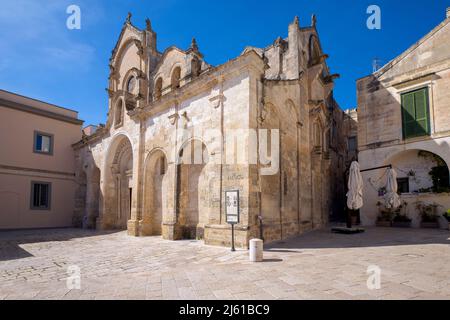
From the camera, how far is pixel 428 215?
13875 mm

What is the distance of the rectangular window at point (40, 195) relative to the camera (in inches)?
745

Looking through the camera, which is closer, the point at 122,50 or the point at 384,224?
the point at 384,224

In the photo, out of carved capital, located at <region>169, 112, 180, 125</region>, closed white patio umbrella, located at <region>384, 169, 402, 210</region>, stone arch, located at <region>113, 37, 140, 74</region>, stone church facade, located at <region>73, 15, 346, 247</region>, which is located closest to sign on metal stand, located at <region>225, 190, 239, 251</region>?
stone church facade, located at <region>73, 15, 346, 247</region>

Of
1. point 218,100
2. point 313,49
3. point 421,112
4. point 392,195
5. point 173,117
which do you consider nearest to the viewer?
point 218,100

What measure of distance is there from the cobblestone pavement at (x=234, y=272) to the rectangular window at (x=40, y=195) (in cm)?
1173

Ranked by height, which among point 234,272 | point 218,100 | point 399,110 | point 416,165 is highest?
point 399,110

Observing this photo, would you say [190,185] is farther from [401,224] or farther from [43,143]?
[43,143]

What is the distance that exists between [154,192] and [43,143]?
11.8m

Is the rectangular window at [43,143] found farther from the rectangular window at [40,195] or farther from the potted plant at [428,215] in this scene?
the potted plant at [428,215]

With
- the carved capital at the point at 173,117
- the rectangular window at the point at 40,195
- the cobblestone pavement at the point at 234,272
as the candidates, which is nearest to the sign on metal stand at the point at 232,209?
the cobblestone pavement at the point at 234,272

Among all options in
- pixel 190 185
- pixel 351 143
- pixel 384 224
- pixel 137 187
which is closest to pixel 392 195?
pixel 384 224

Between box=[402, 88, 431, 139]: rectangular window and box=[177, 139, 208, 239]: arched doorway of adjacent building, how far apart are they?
11489 millimetres

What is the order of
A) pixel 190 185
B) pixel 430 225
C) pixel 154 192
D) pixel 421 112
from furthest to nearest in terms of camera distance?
1. pixel 421 112
2. pixel 154 192
3. pixel 430 225
4. pixel 190 185
